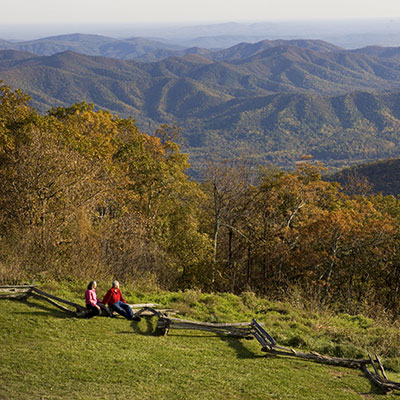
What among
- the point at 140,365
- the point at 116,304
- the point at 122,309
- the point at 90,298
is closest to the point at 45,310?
the point at 90,298

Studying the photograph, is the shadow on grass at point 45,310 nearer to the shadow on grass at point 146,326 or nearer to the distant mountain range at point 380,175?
the shadow on grass at point 146,326

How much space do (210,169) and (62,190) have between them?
10201 millimetres

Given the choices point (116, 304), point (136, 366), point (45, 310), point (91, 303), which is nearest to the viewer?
point (136, 366)

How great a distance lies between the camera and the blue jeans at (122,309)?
14.8m

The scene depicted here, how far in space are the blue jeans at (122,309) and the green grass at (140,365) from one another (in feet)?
0.98

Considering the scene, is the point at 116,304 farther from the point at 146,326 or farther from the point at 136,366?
the point at 136,366

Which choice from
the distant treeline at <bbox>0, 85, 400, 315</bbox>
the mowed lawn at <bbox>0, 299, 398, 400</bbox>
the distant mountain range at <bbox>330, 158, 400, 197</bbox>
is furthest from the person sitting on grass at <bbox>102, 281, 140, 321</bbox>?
the distant mountain range at <bbox>330, 158, 400, 197</bbox>

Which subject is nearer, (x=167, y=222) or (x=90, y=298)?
(x=90, y=298)

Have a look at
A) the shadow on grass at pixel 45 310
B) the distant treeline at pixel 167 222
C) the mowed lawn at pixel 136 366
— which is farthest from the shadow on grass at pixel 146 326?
the distant treeline at pixel 167 222

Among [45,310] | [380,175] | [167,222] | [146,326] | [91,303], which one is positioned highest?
[91,303]

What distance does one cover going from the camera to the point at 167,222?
1267 inches

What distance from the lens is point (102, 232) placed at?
23219 millimetres

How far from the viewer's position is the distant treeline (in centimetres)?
2172

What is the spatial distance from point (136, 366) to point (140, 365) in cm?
14
